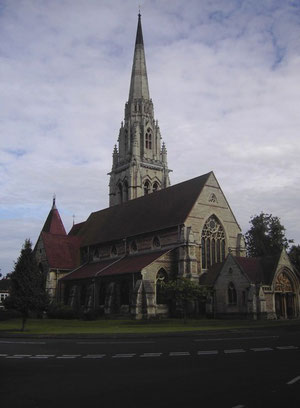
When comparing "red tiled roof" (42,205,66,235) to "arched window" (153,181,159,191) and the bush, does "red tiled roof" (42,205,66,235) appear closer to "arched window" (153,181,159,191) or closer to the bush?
"arched window" (153,181,159,191)

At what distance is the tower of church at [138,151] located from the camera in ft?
244

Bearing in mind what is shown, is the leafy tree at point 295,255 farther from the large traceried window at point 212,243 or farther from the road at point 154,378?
the road at point 154,378

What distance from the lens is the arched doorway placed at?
4056 cm

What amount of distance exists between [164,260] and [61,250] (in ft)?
65.0

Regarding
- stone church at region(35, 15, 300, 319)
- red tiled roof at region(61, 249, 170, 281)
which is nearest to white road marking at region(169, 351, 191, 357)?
stone church at region(35, 15, 300, 319)

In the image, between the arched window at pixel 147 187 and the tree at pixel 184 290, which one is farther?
the arched window at pixel 147 187

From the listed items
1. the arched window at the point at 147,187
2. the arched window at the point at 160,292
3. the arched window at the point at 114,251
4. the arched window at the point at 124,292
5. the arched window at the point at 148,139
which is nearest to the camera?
the arched window at the point at 160,292

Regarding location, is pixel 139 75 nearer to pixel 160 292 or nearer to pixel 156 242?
pixel 156 242

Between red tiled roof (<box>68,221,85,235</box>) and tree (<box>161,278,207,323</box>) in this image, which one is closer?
tree (<box>161,278,207,323</box>)

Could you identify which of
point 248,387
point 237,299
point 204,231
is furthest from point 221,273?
point 248,387

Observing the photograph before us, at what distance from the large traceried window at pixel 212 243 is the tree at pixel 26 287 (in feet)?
59.2

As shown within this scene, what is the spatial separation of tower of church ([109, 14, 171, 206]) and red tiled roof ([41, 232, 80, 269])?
16.1 m

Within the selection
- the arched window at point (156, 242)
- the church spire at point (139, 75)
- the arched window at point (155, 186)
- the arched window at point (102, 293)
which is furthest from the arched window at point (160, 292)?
the church spire at point (139, 75)

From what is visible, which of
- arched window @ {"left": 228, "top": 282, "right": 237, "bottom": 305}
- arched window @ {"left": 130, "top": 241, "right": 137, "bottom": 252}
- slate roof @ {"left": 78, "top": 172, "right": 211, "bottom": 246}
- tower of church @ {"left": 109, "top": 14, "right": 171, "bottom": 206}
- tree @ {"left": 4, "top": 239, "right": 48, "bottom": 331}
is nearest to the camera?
tree @ {"left": 4, "top": 239, "right": 48, "bottom": 331}
